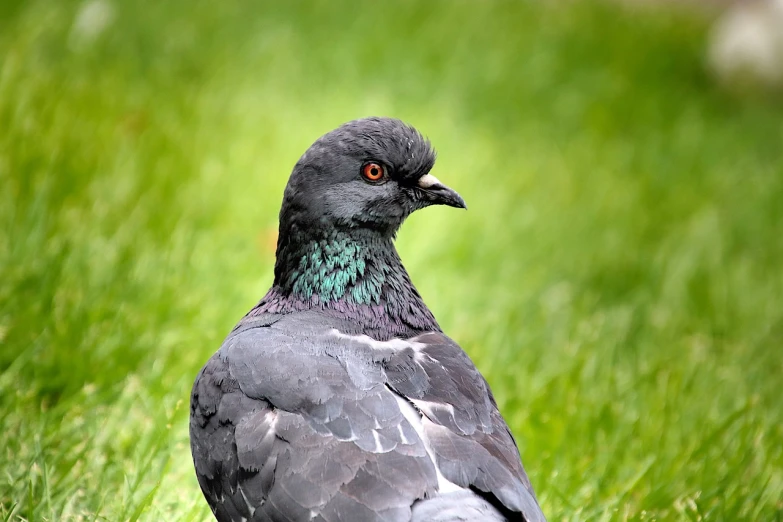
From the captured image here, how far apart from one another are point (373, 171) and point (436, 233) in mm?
2376

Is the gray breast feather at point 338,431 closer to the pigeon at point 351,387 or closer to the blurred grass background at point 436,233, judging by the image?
the pigeon at point 351,387

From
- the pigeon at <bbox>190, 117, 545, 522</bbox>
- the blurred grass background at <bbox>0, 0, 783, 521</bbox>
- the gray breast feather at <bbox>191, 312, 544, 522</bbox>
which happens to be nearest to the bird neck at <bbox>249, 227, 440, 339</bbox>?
the pigeon at <bbox>190, 117, 545, 522</bbox>

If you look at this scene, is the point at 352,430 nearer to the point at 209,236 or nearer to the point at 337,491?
the point at 337,491

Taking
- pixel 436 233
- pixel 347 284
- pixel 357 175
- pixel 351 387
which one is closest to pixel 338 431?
pixel 351 387

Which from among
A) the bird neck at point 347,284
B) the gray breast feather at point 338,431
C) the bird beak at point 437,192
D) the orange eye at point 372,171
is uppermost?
the orange eye at point 372,171

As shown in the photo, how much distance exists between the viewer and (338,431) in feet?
7.18

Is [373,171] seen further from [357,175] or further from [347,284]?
[347,284]

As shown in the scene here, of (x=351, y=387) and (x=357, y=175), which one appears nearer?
(x=351, y=387)

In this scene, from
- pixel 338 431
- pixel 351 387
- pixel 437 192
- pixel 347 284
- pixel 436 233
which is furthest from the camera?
pixel 436 233

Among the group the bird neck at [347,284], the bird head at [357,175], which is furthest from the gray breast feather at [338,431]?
the bird head at [357,175]

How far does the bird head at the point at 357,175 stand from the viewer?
271 centimetres

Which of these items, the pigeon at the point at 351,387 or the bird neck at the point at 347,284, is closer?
the pigeon at the point at 351,387

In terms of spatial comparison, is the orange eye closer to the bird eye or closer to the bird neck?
the bird eye

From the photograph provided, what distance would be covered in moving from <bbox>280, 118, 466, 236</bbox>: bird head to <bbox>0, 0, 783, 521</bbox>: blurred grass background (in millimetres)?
905
